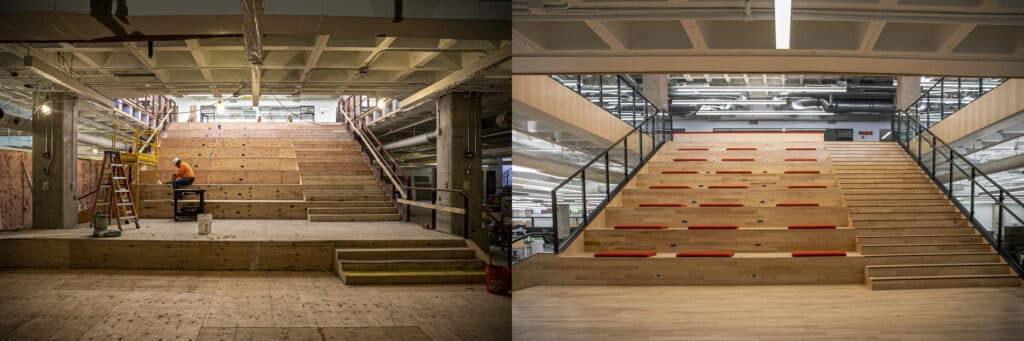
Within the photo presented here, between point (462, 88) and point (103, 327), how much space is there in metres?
3.29

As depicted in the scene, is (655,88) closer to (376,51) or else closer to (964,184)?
(964,184)

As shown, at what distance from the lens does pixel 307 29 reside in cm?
435

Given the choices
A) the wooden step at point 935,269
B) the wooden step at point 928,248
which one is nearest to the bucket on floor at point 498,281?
the wooden step at point 935,269

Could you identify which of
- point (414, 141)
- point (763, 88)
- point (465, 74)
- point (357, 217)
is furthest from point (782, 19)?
point (763, 88)

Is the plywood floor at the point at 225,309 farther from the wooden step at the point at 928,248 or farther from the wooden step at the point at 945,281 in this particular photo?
the wooden step at the point at 928,248

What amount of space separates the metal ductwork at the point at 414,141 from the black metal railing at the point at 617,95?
3011 mm

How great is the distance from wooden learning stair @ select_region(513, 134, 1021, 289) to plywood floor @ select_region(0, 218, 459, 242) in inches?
57.8

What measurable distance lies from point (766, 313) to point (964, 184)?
6.54 metres

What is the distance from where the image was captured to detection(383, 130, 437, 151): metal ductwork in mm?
13308

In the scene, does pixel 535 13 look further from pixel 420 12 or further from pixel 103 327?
pixel 103 327

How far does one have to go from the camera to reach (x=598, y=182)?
9.77m

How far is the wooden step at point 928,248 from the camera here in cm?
841

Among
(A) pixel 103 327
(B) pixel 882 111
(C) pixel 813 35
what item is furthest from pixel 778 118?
(A) pixel 103 327

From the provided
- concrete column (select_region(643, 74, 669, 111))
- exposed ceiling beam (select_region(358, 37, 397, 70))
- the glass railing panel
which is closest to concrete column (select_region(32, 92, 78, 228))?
exposed ceiling beam (select_region(358, 37, 397, 70))
